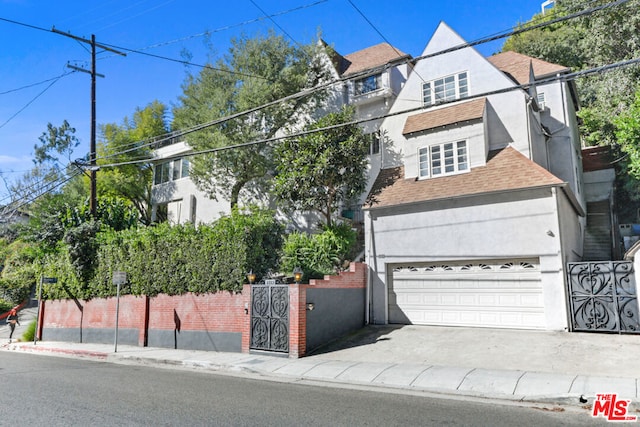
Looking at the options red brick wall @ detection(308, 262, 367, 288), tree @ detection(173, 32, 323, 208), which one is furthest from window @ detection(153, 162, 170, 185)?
red brick wall @ detection(308, 262, 367, 288)

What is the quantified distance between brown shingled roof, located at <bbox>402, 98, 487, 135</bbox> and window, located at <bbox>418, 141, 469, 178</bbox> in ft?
2.75

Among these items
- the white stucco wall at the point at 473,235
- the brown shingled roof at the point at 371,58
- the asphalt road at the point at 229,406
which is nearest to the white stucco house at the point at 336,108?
the brown shingled roof at the point at 371,58

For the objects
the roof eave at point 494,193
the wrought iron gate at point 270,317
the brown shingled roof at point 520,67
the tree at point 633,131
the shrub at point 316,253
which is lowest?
the wrought iron gate at point 270,317

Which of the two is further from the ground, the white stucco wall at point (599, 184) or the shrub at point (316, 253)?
the white stucco wall at point (599, 184)

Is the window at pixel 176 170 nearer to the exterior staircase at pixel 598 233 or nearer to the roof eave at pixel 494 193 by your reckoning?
the roof eave at pixel 494 193

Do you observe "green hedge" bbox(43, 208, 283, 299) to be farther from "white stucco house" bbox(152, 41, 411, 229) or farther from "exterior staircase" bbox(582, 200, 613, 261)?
"exterior staircase" bbox(582, 200, 613, 261)

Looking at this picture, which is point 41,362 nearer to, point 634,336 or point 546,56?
point 634,336

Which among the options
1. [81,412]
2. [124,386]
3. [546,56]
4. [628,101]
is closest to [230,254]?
[124,386]

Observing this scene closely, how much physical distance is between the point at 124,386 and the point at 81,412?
240 cm

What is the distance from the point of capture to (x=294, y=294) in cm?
1277

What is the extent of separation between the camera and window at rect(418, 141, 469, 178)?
51.6 ft

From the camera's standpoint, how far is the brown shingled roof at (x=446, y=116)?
51.3 feet

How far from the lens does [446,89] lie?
698 inches

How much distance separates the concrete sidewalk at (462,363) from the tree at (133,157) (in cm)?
2246
